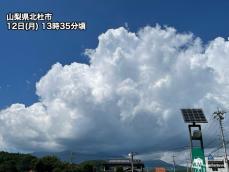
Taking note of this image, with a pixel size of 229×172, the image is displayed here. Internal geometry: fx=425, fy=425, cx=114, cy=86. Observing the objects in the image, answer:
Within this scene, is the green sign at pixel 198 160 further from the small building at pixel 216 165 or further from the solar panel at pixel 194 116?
the small building at pixel 216 165

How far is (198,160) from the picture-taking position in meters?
26.1

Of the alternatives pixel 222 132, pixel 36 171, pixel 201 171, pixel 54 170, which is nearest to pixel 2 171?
pixel 36 171

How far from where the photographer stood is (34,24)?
39969 millimetres

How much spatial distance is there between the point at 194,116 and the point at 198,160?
1221cm

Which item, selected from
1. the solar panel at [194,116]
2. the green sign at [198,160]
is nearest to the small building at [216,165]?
the solar panel at [194,116]

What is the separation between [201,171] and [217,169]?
165254mm

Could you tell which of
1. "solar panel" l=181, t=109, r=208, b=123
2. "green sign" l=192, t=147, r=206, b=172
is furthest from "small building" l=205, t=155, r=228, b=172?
"green sign" l=192, t=147, r=206, b=172

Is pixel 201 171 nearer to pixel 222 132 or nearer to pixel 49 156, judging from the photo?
pixel 222 132

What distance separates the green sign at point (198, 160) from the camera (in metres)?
25.4

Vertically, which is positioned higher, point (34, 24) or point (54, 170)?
point (34, 24)

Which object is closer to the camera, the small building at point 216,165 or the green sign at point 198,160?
the green sign at point 198,160

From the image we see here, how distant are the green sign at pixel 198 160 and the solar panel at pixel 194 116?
10.4m

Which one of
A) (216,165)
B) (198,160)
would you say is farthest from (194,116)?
(216,165)

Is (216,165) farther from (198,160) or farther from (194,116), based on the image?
(198,160)
